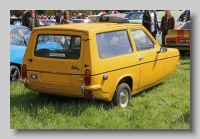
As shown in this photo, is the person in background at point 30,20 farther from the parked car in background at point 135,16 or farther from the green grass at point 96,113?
the parked car in background at point 135,16

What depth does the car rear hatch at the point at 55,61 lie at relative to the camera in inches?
207

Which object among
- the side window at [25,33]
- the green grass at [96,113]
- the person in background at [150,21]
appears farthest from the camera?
the person in background at [150,21]

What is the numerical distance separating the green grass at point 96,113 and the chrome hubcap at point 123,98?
10 centimetres

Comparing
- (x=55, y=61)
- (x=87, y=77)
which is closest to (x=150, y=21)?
(x=55, y=61)

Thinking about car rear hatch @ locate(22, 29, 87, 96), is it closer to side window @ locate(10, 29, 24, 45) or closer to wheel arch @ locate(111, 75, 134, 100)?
wheel arch @ locate(111, 75, 134, 100)

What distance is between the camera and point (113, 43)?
18.6 ft

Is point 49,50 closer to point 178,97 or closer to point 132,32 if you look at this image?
point 132,32

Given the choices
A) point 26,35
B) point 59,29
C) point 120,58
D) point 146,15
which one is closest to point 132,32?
point 120,58

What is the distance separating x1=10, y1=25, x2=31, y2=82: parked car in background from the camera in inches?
287

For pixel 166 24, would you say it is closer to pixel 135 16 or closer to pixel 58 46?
pixel 135 16

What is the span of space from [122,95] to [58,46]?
137cm

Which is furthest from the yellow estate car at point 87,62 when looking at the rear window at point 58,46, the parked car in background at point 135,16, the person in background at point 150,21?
the parked car in background at point 135,16

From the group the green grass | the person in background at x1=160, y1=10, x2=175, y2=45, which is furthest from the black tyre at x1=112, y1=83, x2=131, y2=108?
the person in background at x1=160, y1=10, x2=175, y2=45

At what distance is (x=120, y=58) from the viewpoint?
18.5 feet
